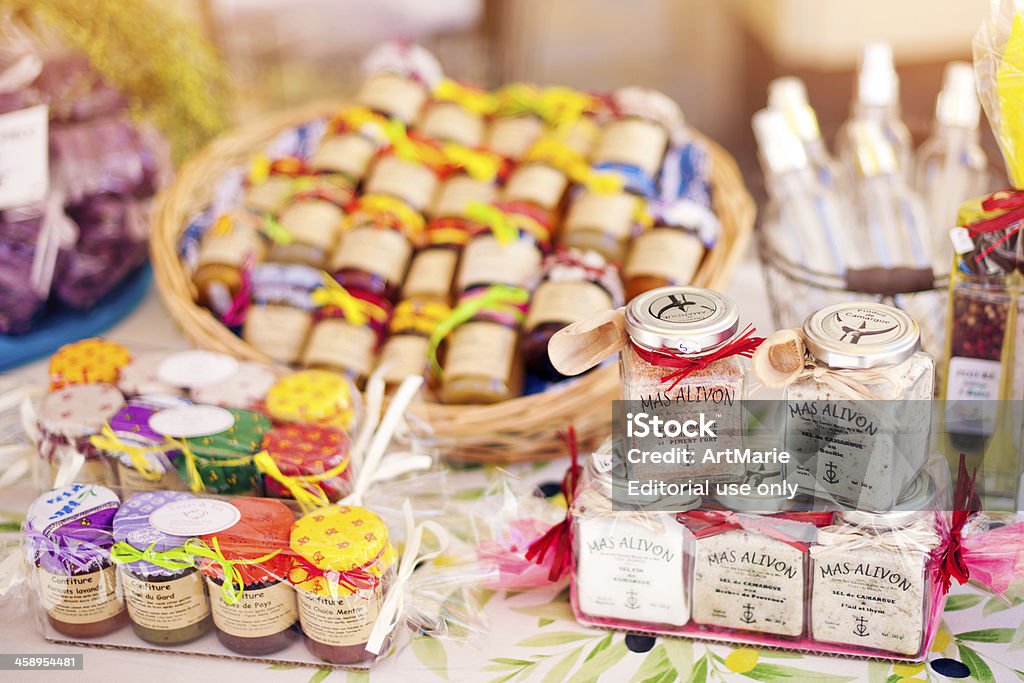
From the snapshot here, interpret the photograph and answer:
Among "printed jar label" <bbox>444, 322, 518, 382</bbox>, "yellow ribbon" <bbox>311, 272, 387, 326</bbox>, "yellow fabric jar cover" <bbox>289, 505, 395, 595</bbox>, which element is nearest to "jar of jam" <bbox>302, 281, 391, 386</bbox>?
"yellow ribbon" <bbox>311, 272, 387, 326</bbox>

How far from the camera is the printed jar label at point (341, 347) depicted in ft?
3.70

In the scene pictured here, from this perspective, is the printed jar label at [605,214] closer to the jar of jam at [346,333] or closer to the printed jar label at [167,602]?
the jar of jam at [346,333]

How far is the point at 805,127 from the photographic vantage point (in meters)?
1.24

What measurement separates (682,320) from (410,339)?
471 millimetres

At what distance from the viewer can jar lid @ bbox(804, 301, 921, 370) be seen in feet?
2.32

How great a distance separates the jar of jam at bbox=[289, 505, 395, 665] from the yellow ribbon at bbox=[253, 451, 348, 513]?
46 millimetres

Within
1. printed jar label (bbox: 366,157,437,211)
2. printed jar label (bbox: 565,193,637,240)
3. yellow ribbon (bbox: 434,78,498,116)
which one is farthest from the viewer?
yellow ribbon (bbox: 434,78,498,116)

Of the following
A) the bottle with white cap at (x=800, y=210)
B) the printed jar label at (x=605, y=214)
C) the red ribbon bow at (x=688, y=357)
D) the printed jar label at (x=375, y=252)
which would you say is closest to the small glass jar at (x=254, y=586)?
the red ribbon bow at (x=688, y=357)

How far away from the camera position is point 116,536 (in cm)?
82

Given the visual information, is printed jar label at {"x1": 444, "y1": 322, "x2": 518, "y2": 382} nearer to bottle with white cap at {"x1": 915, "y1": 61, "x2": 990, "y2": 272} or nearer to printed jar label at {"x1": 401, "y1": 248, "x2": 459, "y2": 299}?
printed jar label at {"x1": 401, "y1": 248, "x2": 459, "y2": 299}

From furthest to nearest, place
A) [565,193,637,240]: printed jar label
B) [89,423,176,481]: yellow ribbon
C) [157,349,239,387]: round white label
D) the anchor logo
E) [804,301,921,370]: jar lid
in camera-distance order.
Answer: [565,193,637,240]: printed jar label → [157,349,239,387]: round white label → [89,423,176,481]: yellow ribbon → the anchor logo → [804,301,921,370]: jar lid

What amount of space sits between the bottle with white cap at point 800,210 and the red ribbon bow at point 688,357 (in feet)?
1.38

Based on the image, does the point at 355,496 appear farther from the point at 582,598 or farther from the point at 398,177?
the point at 398,177

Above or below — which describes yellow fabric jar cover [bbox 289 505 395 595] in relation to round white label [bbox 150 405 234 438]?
below
